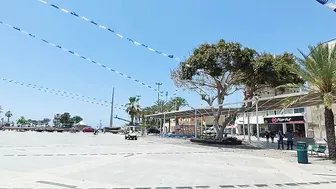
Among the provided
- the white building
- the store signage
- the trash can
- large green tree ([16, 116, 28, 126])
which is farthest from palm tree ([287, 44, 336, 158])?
large green tree ([16, 116, 28, 126])

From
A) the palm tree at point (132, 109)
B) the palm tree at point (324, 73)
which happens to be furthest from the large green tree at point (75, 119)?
the palm tree at point (324, 73)

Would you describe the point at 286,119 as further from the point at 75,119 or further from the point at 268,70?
the point at 75,119

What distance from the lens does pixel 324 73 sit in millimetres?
16141

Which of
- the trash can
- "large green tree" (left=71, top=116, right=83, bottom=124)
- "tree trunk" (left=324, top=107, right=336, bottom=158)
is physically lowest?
the trash can

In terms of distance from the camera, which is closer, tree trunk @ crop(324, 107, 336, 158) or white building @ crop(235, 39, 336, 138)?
tree trunk @ crop(324, 107, 336, 158)

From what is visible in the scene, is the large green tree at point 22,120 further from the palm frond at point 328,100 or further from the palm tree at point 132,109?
the palm frond at point 328,100

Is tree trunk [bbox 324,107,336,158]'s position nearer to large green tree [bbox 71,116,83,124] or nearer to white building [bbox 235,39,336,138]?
white building [bbox 235,39,336,138]

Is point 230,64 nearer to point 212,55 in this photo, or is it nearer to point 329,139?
point 212,55

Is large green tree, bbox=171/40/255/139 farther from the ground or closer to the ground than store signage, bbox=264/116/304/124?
farther from the ground

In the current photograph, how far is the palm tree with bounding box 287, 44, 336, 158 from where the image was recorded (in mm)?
16031

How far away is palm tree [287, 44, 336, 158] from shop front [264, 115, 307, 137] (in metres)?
30.0

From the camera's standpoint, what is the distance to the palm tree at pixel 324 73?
52.6 ft

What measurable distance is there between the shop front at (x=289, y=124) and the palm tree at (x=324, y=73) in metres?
30.0

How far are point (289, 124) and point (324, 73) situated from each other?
125ft
